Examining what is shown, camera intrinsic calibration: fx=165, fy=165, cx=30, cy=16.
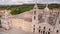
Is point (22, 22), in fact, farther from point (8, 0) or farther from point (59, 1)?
point (59, 1)

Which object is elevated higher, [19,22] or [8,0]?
[8,0]

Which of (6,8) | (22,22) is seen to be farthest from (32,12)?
(6,8)

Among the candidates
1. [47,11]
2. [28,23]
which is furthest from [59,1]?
[28,23]

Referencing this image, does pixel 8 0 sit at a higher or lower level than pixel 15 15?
higher

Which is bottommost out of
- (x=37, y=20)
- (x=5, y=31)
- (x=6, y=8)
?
(x=5, y=31)

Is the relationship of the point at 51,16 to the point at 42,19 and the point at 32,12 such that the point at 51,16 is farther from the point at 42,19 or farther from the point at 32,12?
the point at 32,12

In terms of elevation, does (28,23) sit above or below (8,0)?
below

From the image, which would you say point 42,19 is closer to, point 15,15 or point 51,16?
point 51,16
